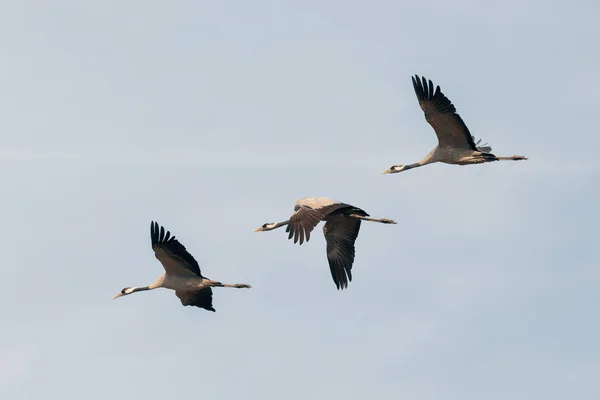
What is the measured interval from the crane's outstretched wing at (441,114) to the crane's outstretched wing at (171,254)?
7.27 metres

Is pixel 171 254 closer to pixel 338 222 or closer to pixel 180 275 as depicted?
pixel 180 275

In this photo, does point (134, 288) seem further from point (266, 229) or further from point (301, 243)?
point (301, 243)

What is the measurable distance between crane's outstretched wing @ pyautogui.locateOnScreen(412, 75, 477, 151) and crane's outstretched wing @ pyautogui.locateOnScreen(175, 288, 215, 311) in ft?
24.7

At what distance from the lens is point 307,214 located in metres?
47.3

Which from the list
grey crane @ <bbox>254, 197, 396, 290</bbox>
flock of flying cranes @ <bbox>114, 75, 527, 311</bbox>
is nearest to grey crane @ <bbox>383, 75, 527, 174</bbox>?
flock of flying cranes @ <bbox>114, 75, 527, 311</bbox>

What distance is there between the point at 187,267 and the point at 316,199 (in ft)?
12.8

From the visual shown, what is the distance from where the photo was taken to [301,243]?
45906mm

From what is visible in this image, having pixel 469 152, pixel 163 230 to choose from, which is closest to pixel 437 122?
pixel 469 152

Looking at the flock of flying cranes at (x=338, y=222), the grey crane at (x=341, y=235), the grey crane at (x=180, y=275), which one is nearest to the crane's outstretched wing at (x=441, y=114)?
the flock of flying cranes at (x=338, y=222)

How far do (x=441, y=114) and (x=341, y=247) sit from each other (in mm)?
4710

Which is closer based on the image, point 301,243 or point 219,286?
point 301,243

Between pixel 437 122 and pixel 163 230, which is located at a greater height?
pixel 437 122

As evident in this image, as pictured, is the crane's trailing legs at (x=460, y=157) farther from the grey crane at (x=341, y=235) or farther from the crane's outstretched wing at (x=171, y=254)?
the crane's outstretched wing at (x=171, y=254)

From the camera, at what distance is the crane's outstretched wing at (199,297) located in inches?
2004
